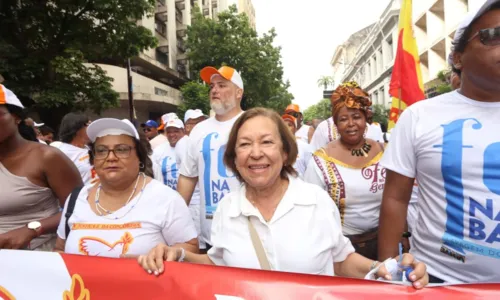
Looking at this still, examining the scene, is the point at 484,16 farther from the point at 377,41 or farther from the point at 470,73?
the point at 377,41

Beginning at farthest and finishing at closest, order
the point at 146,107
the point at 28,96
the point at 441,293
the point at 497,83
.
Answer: the point at 146,107 < the point at 28,96 < the point at 497,83 < the point at 441,293

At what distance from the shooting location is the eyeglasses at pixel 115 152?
7.63 ft

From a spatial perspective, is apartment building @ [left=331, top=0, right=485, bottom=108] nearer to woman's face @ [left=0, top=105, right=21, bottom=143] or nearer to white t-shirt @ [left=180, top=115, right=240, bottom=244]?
white t-shirt @ [left=180, top=115, right=240, bottom=244]

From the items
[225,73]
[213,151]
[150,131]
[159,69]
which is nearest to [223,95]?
[225,73]

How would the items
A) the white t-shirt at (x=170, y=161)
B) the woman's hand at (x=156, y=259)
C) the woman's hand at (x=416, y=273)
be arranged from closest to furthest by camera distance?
the woman's hand at (x=416, y=273), the woman's hand at (x=156, y=259), the white t-shirt at (x=170, y=161)

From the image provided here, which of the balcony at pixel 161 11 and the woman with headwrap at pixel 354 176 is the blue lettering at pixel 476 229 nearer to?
the woman with headwrap at pixel 354 176

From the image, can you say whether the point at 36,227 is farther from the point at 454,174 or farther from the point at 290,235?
the point at 454,174

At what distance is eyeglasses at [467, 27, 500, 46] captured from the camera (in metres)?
1.73

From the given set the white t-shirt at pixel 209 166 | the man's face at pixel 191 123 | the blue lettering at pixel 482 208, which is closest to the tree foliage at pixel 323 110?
the man's face at pixel 191 123

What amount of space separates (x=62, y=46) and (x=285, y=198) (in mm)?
13177

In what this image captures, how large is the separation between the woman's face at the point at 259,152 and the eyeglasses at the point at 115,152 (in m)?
0.70

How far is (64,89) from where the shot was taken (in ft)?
42.1

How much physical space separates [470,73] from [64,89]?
13.0m

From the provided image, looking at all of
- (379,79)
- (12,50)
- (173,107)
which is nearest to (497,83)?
(12,50)
